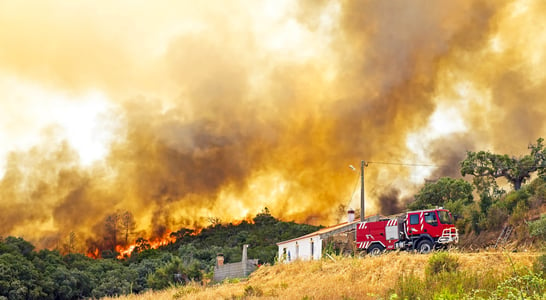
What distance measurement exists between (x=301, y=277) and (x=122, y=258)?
278 ft

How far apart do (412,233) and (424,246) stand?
1129 millimetres

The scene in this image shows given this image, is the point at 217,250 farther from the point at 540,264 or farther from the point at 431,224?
the point at 540,264

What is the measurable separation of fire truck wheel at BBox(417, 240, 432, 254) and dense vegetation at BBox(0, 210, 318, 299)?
29.1 metres

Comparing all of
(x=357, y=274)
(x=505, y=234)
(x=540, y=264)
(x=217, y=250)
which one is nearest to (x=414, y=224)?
(x=357, y=274)

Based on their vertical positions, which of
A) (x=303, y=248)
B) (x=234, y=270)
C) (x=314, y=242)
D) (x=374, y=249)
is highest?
(x=314, y=242)

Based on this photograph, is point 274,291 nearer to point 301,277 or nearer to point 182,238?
point 301,277

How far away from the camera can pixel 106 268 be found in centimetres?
8194

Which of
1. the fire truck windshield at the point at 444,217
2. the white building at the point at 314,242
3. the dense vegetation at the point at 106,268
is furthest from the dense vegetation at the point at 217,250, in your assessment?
the white building at the point at 314,242

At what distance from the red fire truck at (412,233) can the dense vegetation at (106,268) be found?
83.4 ft

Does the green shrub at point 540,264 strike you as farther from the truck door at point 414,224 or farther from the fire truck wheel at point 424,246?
the truck door at point 414,224

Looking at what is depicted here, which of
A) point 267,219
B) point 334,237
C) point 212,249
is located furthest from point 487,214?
point 267,219

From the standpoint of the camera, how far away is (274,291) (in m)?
24.2

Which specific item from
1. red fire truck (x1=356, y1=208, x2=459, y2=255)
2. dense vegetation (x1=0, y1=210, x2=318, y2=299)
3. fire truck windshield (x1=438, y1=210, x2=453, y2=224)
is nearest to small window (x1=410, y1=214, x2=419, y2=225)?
red fire truck (x1=356, y1=208, x2=459, y2=255)

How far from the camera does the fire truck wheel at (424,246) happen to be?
30.5 meters
